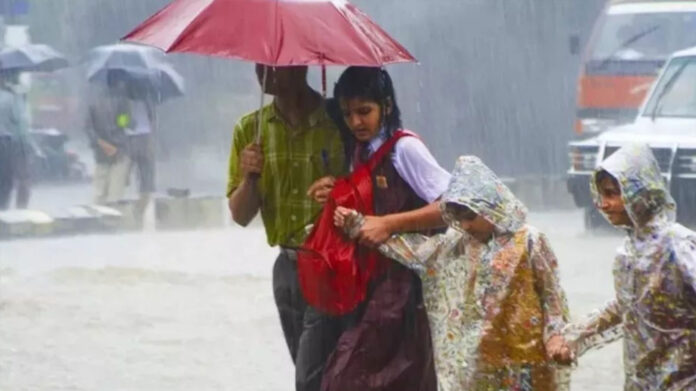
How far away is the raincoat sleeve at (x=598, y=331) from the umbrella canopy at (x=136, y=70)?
16592mm

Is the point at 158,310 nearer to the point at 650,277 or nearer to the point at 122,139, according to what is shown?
the point at 650,277

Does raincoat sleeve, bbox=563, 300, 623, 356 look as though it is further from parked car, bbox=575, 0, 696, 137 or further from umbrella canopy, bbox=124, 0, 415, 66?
parked car, bbox=575, 0, 696, 137

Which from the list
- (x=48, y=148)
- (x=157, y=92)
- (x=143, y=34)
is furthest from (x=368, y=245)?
(x=48, y=148)

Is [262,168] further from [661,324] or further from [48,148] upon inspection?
[48,148]

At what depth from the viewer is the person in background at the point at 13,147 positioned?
1945 cm

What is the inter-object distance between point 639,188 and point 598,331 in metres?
0.43

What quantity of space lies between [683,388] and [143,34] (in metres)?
2.02

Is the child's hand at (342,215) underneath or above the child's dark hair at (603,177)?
underneath

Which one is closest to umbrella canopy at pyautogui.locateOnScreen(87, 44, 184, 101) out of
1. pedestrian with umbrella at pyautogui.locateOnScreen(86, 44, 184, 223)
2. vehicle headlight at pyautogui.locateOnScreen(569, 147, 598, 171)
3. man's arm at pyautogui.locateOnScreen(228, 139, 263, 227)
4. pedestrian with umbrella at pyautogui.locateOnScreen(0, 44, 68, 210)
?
pedestrian with umbrella at pyautogui.locateOnScreen(86, 44, 184, 223)

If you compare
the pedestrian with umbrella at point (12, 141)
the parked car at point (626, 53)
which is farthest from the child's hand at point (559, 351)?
the pedestrian with umbrella at point (12, 141)

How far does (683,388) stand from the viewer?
4938 mm

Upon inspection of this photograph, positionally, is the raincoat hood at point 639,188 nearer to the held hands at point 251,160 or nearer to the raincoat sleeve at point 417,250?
the raincoat sleeve at point 417,250

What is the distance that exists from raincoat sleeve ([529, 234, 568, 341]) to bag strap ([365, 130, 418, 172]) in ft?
1.76

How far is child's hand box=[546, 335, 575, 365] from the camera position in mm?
5152
